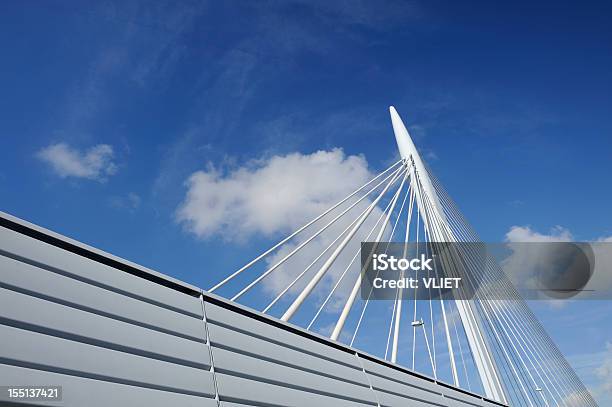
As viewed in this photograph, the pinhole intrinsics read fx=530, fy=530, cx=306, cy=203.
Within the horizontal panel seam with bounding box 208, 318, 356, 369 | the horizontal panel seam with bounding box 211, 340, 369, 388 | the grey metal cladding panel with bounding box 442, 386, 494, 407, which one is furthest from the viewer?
the grey metal cladding panel with bounding box 442, 386, 494, 407

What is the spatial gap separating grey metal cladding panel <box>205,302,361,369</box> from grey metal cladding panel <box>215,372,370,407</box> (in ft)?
1.24

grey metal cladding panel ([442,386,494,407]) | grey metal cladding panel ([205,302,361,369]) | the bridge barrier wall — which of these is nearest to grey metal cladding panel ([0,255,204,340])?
the bridge barrier wall

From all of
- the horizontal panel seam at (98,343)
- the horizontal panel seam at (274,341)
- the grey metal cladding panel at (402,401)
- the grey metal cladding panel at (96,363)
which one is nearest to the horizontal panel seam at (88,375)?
the grey metal cladding panel at (96,363)

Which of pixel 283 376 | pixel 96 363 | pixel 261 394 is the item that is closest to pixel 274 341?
pixel 283 376

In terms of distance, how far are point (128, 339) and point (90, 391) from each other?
34 centimetres

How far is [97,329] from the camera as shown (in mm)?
2197

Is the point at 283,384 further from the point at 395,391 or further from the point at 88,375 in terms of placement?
the point at 395,391

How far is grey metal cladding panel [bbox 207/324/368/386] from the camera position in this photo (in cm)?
291

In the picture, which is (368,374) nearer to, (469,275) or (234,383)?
(234,383)

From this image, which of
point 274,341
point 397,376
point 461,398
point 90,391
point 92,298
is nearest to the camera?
point 90,391

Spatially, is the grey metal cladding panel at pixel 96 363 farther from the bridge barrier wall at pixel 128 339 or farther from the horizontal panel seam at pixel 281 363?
the horizontal panel seam at pixel 281 363

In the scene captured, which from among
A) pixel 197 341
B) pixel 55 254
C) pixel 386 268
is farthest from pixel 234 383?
pixel 386 268

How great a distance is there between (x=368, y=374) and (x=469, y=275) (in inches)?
328

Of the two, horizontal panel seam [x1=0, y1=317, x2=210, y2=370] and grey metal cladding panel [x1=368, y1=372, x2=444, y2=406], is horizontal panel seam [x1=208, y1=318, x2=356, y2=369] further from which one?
horizontal panel seam [x1=0, y1=317, x2=210, y2=370]
